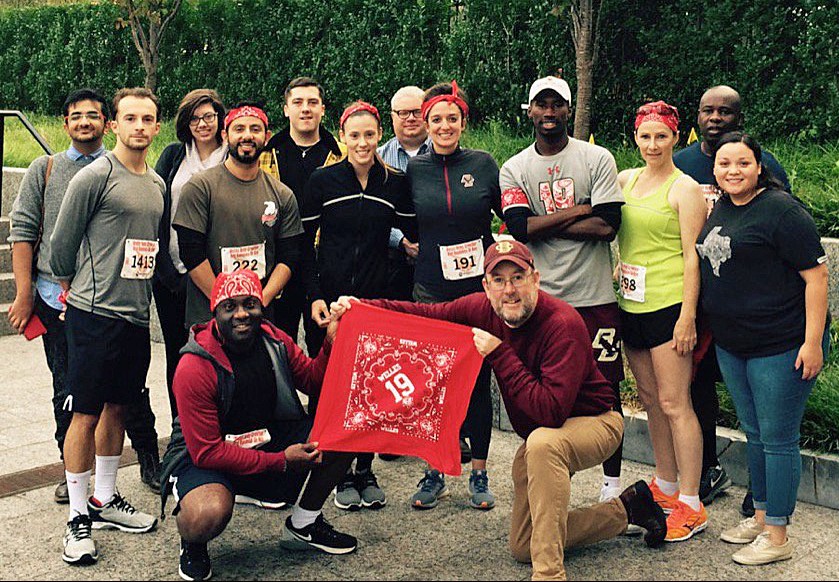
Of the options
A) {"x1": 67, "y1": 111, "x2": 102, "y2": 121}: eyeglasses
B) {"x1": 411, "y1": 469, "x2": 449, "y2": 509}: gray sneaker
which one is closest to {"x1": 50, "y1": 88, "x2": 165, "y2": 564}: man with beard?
{"x1": 67, "y1": 111, "x2": 102, "y2": 121}: eyeglasses

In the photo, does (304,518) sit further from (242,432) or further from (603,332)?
(603,332)

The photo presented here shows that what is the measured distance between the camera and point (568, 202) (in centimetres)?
585

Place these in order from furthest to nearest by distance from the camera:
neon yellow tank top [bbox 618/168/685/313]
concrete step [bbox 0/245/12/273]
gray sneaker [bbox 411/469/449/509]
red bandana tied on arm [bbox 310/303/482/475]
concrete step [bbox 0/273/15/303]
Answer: concrete step [bbox 0/245/12/273]
concrete step [bbox 0/273/15/303]
gray sneaker [bbox 411/469/449/509]
neon yellow tank top [bbox 618/168/685/313]
red bandana tied on arm [bbox 310/303/482/475]

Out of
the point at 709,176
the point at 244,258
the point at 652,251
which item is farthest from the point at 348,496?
the point at 709,176

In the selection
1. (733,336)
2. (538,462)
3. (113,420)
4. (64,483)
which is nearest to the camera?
(538,462)

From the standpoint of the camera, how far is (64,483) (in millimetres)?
6297

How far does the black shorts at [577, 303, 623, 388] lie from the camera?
5.81 metres

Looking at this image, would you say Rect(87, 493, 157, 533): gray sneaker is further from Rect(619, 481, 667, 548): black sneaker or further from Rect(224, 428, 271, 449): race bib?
Rect(619, 481, 667, 548): black sneaker

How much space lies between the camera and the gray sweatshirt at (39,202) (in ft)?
19.6

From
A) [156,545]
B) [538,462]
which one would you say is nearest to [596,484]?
[538,462]

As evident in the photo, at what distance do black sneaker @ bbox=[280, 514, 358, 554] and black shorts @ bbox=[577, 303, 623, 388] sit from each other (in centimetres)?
157

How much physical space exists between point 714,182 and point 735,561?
198cm

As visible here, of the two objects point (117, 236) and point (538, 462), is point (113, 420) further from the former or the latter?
point (538, 462)

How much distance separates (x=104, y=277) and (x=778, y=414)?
3.30m
